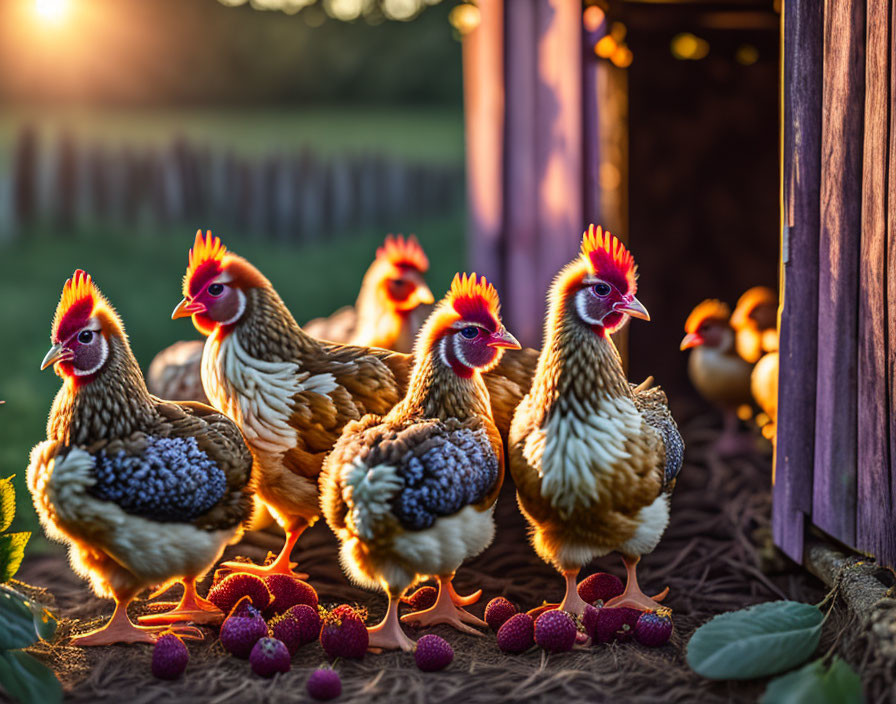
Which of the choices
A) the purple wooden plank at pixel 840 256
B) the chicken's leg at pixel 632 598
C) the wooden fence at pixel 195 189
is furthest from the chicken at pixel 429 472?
the wooden fence at pixel 195 189

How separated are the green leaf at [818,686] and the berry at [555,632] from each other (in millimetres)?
595

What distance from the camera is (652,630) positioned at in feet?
9.35

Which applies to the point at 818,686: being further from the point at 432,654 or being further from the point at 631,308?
the point at 631,308

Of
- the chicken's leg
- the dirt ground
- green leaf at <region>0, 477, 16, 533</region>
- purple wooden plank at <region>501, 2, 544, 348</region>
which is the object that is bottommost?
the dirt ground

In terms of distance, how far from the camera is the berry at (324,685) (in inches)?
Result: 99.7

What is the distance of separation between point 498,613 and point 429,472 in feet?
2.10

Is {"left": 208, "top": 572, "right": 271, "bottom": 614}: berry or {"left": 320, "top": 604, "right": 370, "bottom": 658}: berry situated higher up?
{"left": 208, "top": 572, "right": 271, "bottom": 614}: berry

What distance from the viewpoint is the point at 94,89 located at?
1116 cm

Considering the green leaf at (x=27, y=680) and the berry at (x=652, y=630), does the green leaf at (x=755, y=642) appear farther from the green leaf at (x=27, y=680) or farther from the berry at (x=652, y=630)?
the green leaf at (x=27, y=680)

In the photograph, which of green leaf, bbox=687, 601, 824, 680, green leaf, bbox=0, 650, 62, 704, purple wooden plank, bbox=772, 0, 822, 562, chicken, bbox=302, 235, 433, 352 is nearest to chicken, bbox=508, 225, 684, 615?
green leaf, bbox=687, 601, 824, 680

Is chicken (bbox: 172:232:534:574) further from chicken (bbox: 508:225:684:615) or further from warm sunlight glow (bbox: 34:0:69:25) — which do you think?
warm sunlight glow (bbox: 34:0:69:25)

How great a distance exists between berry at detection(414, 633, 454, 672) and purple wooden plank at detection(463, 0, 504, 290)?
349 centimetres

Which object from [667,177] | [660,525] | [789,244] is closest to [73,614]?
[660,525]

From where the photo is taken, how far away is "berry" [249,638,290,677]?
8.79 ft
